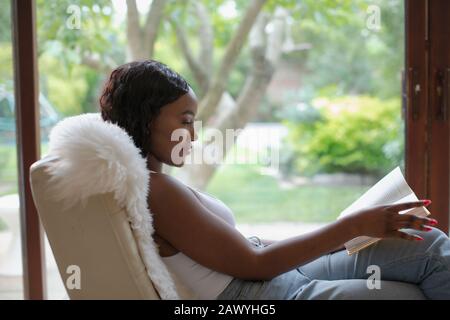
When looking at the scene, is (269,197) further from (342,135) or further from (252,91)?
(252,91)

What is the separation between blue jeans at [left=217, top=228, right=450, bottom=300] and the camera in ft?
3.68

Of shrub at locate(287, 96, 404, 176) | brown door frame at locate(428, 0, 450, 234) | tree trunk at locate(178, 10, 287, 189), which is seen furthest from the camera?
shrub at locate(287, 96, 404, 176)

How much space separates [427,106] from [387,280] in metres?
0.72

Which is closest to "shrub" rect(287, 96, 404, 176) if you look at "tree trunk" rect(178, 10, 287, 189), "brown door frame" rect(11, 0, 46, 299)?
"tree trunk" rect(178, 10, 287, 189)

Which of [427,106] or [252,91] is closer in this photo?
[427,106]

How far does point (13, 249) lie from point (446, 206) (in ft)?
4.87

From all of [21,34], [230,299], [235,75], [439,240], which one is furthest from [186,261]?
[235,75]

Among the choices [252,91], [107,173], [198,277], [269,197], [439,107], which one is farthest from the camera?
[269,197]

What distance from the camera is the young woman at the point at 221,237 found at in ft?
3.63

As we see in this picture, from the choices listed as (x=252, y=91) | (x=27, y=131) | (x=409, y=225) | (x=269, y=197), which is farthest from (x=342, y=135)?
(x=409, y=225)

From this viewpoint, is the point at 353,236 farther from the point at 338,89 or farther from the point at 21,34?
the point at 338,89

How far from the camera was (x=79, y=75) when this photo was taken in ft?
7.87

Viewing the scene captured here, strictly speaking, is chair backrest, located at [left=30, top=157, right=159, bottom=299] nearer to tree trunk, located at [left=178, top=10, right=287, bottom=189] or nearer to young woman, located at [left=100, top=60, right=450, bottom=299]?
young woman, located at [left=100, top=60, right=450, bottom=299]

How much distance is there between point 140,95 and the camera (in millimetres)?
1180
